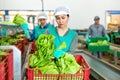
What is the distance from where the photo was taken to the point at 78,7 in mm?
12648

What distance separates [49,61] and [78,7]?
11117mm

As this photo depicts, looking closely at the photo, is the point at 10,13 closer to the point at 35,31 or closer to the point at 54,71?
the point at 35,31

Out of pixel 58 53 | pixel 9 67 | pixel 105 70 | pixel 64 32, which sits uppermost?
pixel 64 32

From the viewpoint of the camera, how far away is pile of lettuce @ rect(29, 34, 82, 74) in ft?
5.22

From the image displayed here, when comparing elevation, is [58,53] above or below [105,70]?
above

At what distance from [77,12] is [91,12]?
69 cm

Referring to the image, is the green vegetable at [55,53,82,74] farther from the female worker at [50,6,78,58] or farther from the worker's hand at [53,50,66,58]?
the female worker at [50,6,78,58]

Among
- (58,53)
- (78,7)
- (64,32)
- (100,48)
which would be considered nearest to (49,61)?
(58,53)

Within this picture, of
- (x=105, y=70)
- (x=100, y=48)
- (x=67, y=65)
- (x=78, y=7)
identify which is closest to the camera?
(x=67, y=65)

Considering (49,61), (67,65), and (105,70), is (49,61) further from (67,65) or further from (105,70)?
(105,70)

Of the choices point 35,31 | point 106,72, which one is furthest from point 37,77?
point 35,31

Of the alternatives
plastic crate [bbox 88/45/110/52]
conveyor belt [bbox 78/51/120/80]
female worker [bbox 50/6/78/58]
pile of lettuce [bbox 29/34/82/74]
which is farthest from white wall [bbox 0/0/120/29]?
pile of lettuce [bbox 29/34/82/74]

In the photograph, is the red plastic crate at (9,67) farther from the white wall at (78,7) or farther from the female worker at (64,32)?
the white wall at (78,7)

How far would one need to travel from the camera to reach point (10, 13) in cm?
1195
